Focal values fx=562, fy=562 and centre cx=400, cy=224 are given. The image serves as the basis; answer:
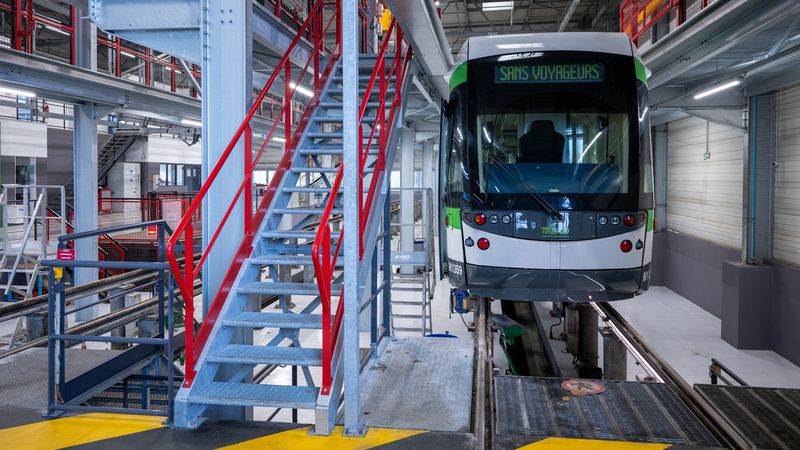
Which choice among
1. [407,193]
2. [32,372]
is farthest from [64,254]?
[407,193]

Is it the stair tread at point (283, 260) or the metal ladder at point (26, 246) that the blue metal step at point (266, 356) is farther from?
the metal ladder at point (26, 246)

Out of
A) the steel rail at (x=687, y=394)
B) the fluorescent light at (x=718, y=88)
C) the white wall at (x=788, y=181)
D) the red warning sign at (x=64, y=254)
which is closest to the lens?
the steel rail at (x=687, y=394)

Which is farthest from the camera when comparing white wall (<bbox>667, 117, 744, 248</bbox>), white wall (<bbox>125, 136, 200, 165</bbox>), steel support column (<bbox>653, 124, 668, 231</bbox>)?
white wall (<bbox>125, 136, 200, 165</bbox>)

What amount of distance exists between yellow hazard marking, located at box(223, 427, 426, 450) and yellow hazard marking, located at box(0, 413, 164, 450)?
806 mm

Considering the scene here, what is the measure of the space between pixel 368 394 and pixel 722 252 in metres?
12.5

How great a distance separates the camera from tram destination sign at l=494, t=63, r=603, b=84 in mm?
5535

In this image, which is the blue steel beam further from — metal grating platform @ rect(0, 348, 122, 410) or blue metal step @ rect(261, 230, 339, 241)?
metal grating platform @ rect(0, 348, 122, 410)

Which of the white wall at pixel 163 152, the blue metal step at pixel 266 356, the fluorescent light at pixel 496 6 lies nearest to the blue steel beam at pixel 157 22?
the blue metal step at pixel 266 356

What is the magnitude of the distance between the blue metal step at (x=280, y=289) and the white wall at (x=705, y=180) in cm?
1157

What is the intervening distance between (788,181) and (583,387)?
9229 millimetres

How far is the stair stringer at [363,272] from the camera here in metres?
3.53

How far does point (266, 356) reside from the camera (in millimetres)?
3979

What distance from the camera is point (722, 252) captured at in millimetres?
13703

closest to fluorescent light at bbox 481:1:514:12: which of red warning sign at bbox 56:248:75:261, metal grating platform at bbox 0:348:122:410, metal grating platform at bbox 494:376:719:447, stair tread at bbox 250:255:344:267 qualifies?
red warning sign at bbox 56:248:75:261
